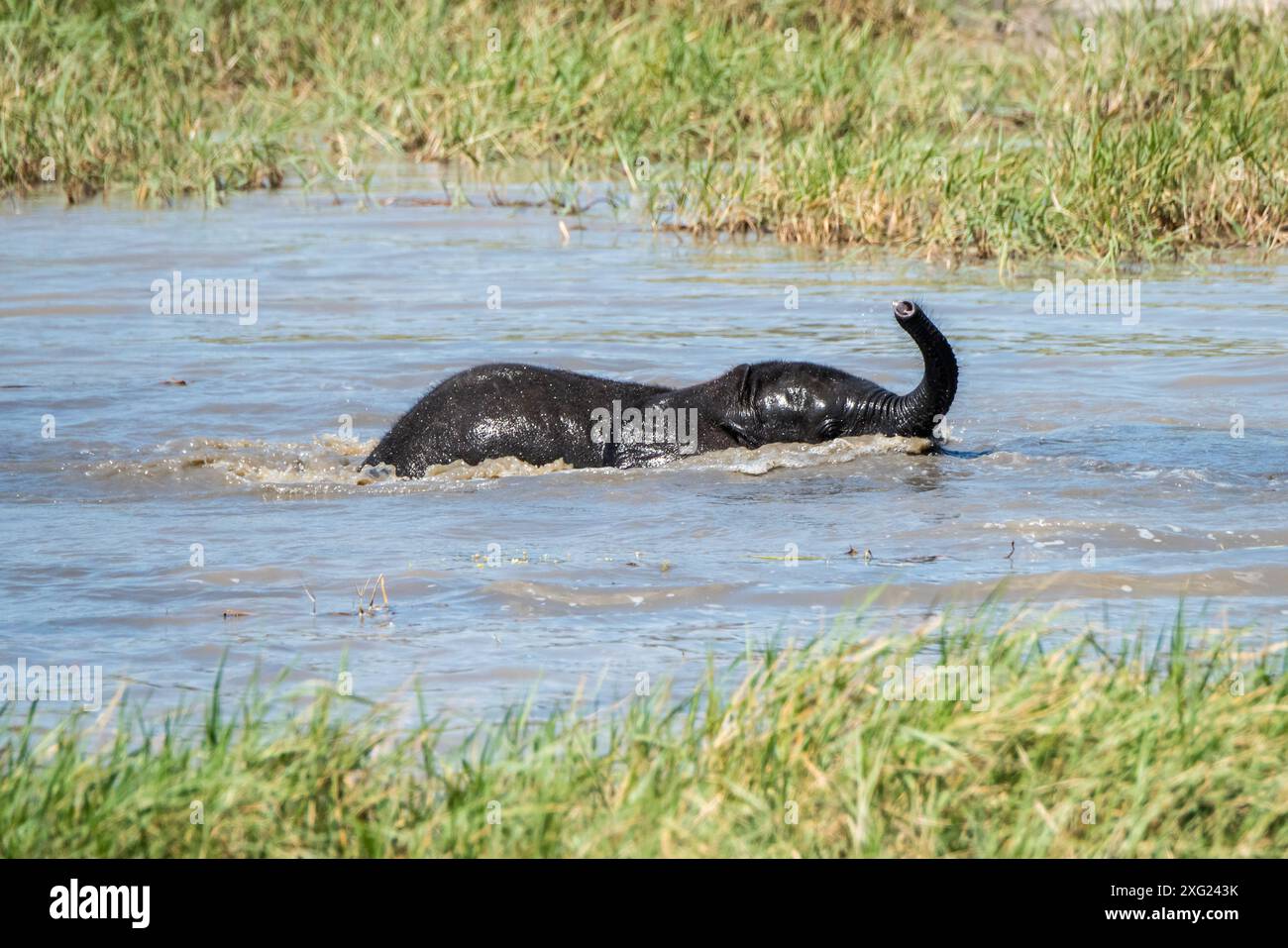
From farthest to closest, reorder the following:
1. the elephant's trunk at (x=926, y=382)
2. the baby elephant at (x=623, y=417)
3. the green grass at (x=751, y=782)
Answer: the baby elephant at (x=623, y=417)
the elephant's trunk at (x=926, y=382)
the green grass at (x=751, y=782)

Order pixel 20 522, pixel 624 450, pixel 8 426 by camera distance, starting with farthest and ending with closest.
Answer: pixel 8 426 < pixel 624 450 < pixel 20 522

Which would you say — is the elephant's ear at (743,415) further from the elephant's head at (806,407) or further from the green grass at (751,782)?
the green grass at (751,782)

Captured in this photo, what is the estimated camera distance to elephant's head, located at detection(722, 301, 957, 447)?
811cm

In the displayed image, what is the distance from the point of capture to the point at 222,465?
8406mm

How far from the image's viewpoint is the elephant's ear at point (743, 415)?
26.8 ft

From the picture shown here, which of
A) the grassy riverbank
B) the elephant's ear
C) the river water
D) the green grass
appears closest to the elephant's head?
the elephant's ear

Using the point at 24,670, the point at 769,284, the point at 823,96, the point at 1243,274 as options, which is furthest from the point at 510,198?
the point at 24,670

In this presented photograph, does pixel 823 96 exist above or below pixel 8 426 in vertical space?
above

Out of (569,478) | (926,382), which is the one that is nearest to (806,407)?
(926,382)

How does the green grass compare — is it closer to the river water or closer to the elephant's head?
the river water

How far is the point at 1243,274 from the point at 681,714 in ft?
28.4

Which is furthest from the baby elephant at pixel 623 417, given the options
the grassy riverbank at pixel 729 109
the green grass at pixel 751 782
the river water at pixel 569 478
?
the grassy riverbank at pixel 729 109
